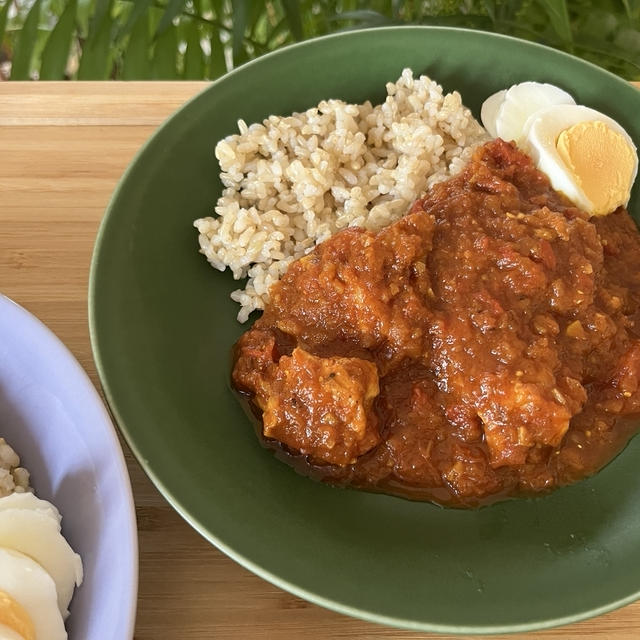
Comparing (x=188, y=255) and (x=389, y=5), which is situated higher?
(x=389, y=5)

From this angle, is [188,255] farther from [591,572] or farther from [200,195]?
[591,572]

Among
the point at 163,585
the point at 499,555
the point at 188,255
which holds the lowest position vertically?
the point at 163,585

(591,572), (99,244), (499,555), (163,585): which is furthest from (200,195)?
(591,572)

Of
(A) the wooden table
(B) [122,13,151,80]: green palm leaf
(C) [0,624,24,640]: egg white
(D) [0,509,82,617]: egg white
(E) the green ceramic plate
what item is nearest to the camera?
(C) [0,624,24,640]: egg white

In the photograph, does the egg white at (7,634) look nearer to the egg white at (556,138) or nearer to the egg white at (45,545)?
the egg white at (45,545)

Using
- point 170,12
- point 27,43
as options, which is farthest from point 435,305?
point 27,43

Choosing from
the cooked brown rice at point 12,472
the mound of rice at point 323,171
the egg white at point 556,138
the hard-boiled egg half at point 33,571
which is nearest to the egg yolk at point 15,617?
the hard-boiled egg half at point 33,571

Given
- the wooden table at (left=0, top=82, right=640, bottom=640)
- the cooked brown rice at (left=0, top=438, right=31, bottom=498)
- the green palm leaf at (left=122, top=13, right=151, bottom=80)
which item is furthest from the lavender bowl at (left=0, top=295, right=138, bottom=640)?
the green palm leaf at (left=122, top=13, right=151, bottom=80)

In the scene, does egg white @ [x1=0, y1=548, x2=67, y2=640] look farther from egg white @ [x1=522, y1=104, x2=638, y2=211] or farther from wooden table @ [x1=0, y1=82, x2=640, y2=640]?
egg white @ [x1=522, y1=104, x2=638, y2=211]
